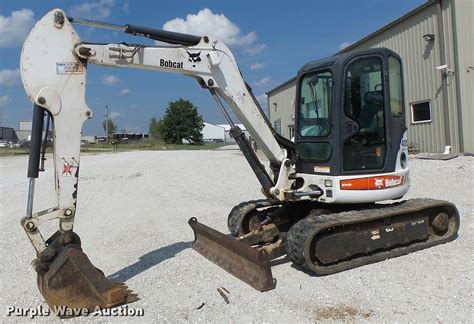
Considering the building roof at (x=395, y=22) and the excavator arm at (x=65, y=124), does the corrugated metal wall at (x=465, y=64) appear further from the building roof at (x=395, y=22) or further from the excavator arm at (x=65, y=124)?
the excavator arm at (x=65, y=124)

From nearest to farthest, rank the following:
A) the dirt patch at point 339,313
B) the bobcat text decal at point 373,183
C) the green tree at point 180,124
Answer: the dirt patch at point 339,313, the bobcat text decal at point 373,183, the green tree at point 180,124

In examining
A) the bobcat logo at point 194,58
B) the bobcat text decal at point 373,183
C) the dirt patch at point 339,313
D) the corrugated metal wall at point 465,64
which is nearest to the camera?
the dirt patch at point 339,313

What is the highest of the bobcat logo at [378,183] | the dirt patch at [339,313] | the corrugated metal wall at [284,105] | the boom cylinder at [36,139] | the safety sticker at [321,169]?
the corrugated metal wall at [284,105]

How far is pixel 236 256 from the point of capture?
218 inches

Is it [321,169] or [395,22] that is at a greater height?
[395,22]

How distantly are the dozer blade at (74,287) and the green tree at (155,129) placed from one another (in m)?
84.7

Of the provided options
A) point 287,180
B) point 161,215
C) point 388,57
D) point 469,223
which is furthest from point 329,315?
point 161,215

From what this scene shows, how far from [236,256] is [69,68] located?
2.89m

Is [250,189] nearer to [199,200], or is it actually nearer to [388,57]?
[199,200]

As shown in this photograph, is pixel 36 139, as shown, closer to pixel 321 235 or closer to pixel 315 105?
pixel 321 235

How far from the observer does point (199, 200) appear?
441 inches

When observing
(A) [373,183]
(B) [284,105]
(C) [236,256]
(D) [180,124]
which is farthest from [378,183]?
(D) [180,124]

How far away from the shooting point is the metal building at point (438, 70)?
15.2 meters

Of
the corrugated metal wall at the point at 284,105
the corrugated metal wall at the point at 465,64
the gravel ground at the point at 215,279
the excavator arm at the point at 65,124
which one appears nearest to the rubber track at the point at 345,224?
the gravel ground at the point at 215,279
